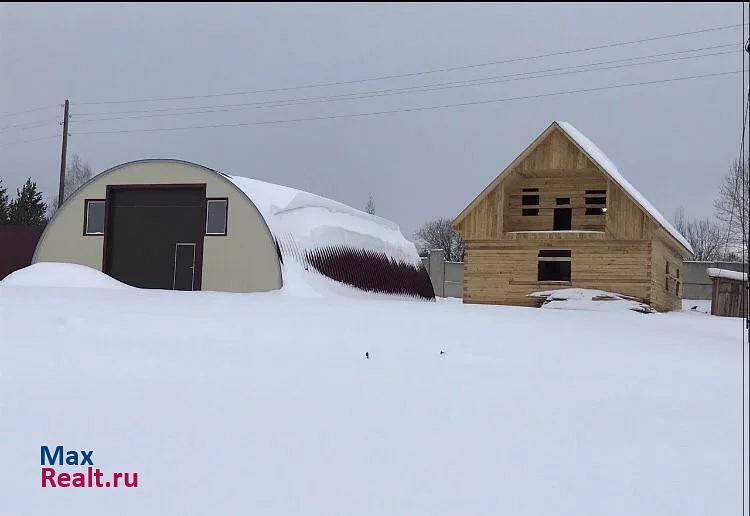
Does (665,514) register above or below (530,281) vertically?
below

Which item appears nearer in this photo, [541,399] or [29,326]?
[541,399]

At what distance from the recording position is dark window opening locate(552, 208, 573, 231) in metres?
28.2

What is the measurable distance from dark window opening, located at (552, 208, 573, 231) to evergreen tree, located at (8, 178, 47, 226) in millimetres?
31915

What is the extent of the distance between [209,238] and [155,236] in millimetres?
2996

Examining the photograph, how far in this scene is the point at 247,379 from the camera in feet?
29.3

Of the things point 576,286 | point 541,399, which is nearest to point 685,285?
point 576,286

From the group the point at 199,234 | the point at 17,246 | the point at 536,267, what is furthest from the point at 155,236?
the point at 536,267

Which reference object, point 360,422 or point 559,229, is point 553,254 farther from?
point 360,422

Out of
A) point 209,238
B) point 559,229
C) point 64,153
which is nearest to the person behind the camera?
point 209,238

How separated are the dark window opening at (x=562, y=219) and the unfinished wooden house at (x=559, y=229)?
1.4 inches

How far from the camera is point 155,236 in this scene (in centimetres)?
2686

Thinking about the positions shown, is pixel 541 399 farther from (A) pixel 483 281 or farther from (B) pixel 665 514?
(A) pixel 483 281

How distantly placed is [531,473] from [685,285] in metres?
42.1

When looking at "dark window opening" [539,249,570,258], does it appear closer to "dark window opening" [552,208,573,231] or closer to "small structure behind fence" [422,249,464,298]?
"dark window opening" [552,208,573,231]
